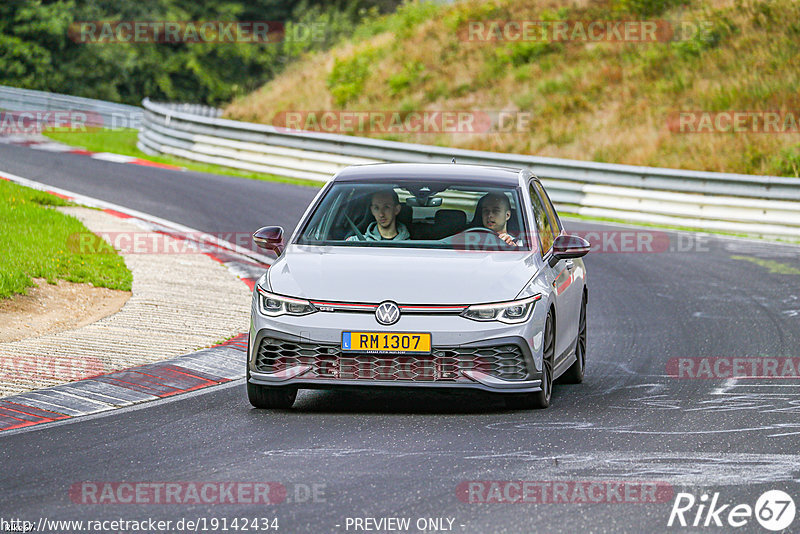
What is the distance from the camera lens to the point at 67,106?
1519 inches

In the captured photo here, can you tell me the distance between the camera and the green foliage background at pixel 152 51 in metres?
49.2

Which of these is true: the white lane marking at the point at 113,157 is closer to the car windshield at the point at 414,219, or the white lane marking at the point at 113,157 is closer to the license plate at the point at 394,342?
Result: the car windshield at the point at 414,219

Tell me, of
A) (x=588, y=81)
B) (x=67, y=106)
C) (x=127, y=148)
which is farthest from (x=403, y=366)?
(x=67, y=106)

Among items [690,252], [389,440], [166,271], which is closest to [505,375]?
[389,440]

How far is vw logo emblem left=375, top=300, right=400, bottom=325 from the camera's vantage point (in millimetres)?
7906

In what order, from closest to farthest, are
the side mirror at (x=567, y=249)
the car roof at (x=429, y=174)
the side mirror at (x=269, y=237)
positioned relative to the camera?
the side mirror at (x=269, y=237), the side mirror at (x=567, y=249), the car roof at (x=429, y=174)

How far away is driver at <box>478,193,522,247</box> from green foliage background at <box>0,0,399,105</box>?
36488 millimetres

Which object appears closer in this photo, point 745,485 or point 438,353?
point 745,485

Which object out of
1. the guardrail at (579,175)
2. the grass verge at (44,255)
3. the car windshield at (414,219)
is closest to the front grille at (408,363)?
the car windshield at (414,219)

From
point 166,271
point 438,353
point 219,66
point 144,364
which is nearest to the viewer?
point 438,353

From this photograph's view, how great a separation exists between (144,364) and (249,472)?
3.40m

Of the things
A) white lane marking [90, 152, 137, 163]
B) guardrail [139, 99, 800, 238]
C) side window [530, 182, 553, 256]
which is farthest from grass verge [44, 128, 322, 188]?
side window [530, 182, 553, 256]

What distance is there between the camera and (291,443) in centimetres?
738

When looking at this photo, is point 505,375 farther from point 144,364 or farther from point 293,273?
point 144,364
